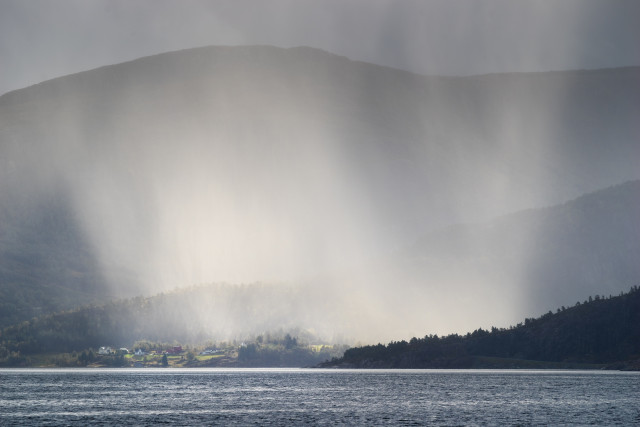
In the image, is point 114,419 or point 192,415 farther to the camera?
point 192,415

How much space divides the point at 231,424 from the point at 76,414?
4635cm

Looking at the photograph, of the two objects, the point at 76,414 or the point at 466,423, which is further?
the point at 76,414

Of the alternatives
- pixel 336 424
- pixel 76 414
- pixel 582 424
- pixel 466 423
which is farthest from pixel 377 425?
pixel 76 414

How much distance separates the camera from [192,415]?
7790 inches

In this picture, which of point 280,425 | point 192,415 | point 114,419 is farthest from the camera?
point 192,415

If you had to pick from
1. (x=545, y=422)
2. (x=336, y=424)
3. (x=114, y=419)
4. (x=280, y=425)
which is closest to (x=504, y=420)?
(x=545, y=422)

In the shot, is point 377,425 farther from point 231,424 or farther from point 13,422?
point 13,422

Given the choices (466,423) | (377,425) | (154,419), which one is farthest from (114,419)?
(466,423)

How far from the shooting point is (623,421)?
182m

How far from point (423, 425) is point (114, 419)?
70368 millimetres

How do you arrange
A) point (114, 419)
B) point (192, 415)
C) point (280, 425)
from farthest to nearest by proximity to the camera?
point (192, 415) < point (114, 419) < point (280, 425)

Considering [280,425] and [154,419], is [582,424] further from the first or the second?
[154,419]

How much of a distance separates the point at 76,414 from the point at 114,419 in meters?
17.4

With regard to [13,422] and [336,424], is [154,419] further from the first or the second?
[336,424]
